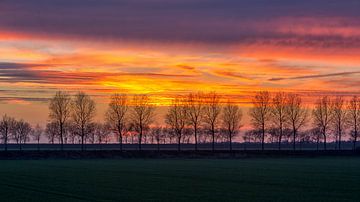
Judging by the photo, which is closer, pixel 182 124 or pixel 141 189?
pixel 141 189

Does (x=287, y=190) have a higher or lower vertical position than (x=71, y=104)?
lower

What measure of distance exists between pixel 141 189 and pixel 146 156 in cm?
7349

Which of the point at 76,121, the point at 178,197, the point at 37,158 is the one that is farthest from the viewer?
the point at 76,121

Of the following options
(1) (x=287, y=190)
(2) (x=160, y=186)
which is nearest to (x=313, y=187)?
(1) (x=287, y=190)

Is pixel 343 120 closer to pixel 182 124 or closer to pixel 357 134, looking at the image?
pixel 357 134

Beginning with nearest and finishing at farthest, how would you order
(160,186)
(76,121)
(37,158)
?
(160,186) < (37,158) < (76,121)

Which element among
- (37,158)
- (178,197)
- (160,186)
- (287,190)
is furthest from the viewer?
(37,158)

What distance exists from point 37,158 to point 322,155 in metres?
56.4

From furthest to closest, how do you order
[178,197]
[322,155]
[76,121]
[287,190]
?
[76,121] → [322,155] → [287,190] → [178,197]

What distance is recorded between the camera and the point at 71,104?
136 m

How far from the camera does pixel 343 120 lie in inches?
5595

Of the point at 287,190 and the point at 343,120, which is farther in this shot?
the point at 343,120

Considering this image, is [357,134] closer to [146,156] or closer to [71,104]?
[146,156]

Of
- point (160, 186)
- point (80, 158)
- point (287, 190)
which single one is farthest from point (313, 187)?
point (80, 158)
